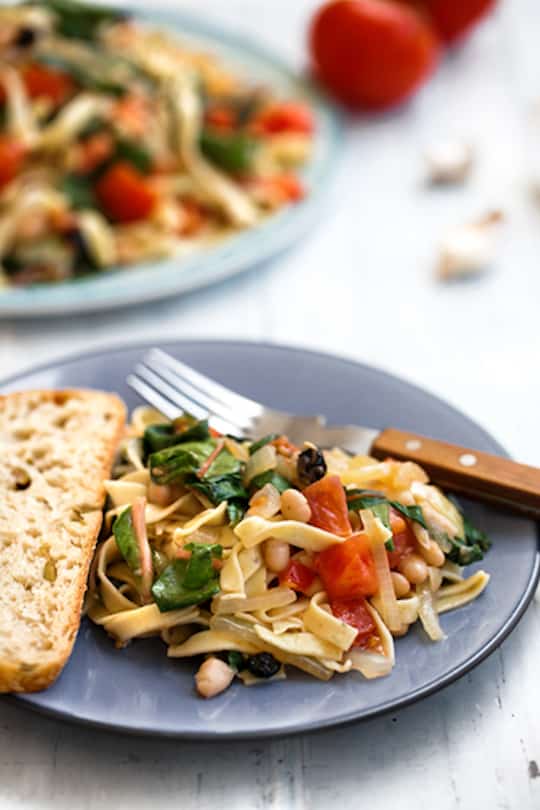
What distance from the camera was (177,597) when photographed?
8.87 ft

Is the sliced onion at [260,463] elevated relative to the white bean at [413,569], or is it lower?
lower

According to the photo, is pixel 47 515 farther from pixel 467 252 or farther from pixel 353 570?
pixel 467 252

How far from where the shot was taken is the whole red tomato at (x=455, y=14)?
6.32 metres

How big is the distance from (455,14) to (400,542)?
446cm

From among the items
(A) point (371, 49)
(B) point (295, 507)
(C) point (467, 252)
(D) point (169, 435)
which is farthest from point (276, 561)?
(A) point (371, 49)

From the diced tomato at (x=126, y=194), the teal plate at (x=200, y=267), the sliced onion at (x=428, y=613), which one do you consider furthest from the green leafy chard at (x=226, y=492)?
the diced tomato at (x=126, y=194)

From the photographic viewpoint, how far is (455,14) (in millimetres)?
6379

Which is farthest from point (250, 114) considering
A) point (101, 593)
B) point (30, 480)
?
point (101, 593)

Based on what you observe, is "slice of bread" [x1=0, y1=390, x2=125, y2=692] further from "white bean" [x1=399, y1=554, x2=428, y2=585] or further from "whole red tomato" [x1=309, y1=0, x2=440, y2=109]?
"whole red tomato" [x1=309, y1=0, x2=440, y2=109]

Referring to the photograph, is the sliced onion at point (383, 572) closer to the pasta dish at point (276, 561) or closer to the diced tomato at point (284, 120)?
the pasta dish at point (276, 561)

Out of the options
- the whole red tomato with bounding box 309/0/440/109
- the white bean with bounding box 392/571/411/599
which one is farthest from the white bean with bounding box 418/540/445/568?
the whole red tomato with bounding box 309/0/440/109

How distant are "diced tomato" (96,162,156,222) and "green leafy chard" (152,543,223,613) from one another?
97.6 inches

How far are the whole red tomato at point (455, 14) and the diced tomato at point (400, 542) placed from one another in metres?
4.33

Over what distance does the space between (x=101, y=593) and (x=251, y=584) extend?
0.42m
